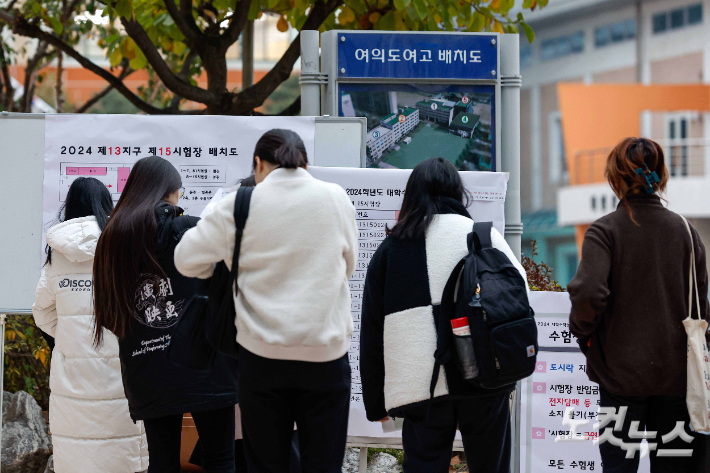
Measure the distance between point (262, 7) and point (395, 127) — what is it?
3059 mm

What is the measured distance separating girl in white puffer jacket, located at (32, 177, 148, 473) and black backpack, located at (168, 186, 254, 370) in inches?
38.2

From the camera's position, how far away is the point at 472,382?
3.21m

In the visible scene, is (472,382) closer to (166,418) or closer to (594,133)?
(166,418)

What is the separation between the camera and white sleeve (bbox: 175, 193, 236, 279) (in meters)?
3.00

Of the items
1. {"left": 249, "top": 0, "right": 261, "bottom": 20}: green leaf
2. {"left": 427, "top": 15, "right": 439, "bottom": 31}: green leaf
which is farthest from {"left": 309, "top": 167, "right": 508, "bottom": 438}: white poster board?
{"left": 249, "top": 0, "right": 261, "bottom": 20}: green leaf

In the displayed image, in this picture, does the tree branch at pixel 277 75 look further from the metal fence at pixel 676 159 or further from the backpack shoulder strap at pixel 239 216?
the metal fence at pixel 676 159

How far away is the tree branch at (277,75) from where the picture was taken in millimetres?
6871

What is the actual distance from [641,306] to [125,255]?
7.19 ft

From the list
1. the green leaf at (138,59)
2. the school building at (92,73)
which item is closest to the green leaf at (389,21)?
the green leaf at (138,59)

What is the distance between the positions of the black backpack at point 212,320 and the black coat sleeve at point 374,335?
0.59 m

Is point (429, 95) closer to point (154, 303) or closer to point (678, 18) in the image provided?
point (154, 303)

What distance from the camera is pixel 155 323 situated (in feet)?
11.9

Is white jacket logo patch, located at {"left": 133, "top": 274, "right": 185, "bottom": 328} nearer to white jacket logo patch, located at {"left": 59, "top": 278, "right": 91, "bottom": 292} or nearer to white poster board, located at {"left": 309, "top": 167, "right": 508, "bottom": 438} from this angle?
white jacket logo patch, located at {"left": 59, "top": 278, "right": 91, "bottom": 292}

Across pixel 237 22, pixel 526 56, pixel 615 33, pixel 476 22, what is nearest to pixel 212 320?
pixel 237 22
